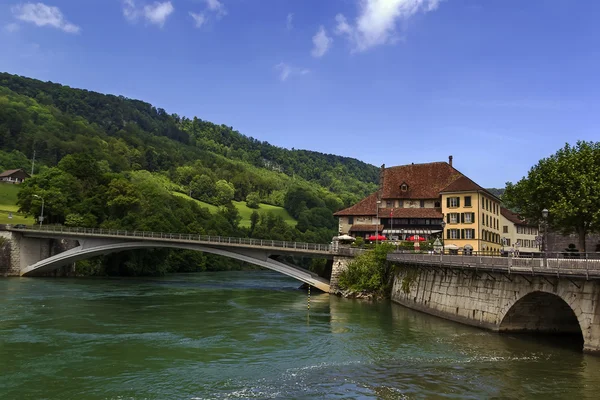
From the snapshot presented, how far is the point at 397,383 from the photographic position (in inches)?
766

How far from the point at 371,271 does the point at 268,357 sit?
28.3m

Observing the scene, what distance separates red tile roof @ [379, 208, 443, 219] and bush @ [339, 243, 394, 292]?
15.2m

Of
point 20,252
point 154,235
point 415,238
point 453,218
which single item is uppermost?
point 453,218

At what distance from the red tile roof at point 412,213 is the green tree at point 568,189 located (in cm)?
2295

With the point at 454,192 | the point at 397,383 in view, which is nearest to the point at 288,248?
the point at 454,192

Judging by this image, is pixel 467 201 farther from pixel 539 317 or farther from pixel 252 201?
pixel 252 201

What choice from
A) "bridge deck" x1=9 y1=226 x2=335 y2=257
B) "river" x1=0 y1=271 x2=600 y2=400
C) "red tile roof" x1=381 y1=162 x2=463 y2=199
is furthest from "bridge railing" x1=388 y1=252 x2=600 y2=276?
"red tile roof" x1=381 y1=162 x2=463 y2=199

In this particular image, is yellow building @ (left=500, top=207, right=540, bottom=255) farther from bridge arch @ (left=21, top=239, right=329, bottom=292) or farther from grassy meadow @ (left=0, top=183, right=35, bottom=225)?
grassy meadow @ (left=0, top=183, right=35, bottom=225)

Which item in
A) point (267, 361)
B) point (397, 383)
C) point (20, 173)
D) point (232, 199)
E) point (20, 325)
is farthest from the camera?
point (232, 199)

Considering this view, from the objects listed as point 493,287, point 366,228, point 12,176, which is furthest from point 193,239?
point 12,176

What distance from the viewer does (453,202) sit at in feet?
205

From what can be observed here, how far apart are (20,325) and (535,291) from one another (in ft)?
103

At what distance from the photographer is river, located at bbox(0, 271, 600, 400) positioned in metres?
18.5

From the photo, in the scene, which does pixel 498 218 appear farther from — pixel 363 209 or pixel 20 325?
pixel 20 325
